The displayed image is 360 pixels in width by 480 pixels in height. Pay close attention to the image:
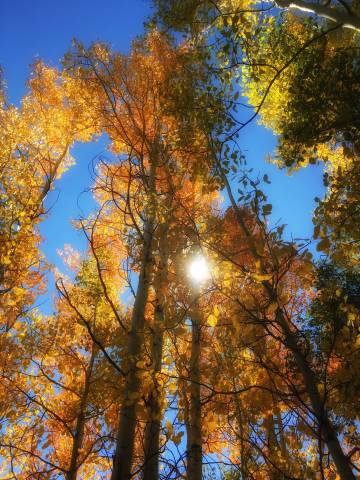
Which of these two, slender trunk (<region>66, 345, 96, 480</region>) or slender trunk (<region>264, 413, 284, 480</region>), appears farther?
slender trunk (<region>66, 345, 96, 480</region>)

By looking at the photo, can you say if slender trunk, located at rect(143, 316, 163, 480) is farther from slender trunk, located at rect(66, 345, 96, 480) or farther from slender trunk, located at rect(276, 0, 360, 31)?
slender trunk, located at rect(276, 0, 360, 31)

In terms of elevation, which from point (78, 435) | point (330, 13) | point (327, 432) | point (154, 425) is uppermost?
point (330, 13)

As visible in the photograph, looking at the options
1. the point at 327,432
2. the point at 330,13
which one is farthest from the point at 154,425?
the point at 330,13

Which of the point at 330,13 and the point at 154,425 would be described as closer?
the point at 154,425

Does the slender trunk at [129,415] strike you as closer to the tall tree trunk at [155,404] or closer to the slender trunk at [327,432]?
the tall tree trunk at [155,404]

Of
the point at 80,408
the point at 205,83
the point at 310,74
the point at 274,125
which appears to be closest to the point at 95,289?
the point at 80,408

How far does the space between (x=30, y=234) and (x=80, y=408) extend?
4.16 meters

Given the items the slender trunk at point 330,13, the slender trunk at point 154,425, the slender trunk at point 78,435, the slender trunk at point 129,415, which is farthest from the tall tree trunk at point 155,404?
the slender trunk at point 78,435

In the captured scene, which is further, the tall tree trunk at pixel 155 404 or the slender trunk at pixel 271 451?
the slender trunk at pixel 271 451

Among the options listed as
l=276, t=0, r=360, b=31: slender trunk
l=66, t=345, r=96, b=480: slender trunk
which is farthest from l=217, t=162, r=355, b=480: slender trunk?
l=66, t=345, r=96, b=480: slender trunk

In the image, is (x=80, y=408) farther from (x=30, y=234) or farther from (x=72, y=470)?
(x=30, y=234)

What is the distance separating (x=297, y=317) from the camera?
7871 mm

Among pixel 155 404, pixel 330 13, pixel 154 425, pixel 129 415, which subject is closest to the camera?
pixel 129 415

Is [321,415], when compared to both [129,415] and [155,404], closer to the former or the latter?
[155,404]
